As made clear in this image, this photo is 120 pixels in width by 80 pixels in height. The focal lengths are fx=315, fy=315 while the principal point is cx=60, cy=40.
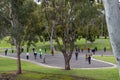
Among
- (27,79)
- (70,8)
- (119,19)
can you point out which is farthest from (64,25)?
(119,19)

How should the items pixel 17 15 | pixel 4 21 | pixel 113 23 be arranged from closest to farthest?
pixel 113 23, pixel 17 15, pixel 4 21

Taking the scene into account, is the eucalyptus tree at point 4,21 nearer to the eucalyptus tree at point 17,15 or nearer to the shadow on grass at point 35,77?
the eucalyptus tree at point 17,15

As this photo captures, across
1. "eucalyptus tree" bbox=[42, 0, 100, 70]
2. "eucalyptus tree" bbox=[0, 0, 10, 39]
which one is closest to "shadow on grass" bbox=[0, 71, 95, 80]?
"eucalyptus tree" bbox=[0, 0, 10, 39]

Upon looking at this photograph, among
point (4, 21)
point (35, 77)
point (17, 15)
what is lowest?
point (35, 77)

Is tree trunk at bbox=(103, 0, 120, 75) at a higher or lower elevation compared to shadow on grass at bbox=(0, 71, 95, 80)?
higher

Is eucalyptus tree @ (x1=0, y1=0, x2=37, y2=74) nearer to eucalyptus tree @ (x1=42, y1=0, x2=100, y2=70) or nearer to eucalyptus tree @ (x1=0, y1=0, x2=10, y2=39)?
eucalyptus tree @ (x1=0, y1=0, x2=10, y2=39)

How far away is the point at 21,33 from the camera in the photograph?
3538 centimetres

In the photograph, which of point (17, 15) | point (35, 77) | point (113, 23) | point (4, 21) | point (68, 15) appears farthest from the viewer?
point (68, 15)

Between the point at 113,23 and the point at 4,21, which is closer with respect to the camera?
the point at 113,23

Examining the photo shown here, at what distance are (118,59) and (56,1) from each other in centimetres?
3365

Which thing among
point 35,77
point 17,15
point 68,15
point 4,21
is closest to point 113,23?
point 35,77

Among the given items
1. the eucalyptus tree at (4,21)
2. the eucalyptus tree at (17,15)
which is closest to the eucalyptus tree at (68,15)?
the eucalyptus tree at (17,15)

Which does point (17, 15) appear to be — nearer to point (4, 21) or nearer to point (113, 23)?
point (4, 21)

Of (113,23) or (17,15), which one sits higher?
(17,15)
